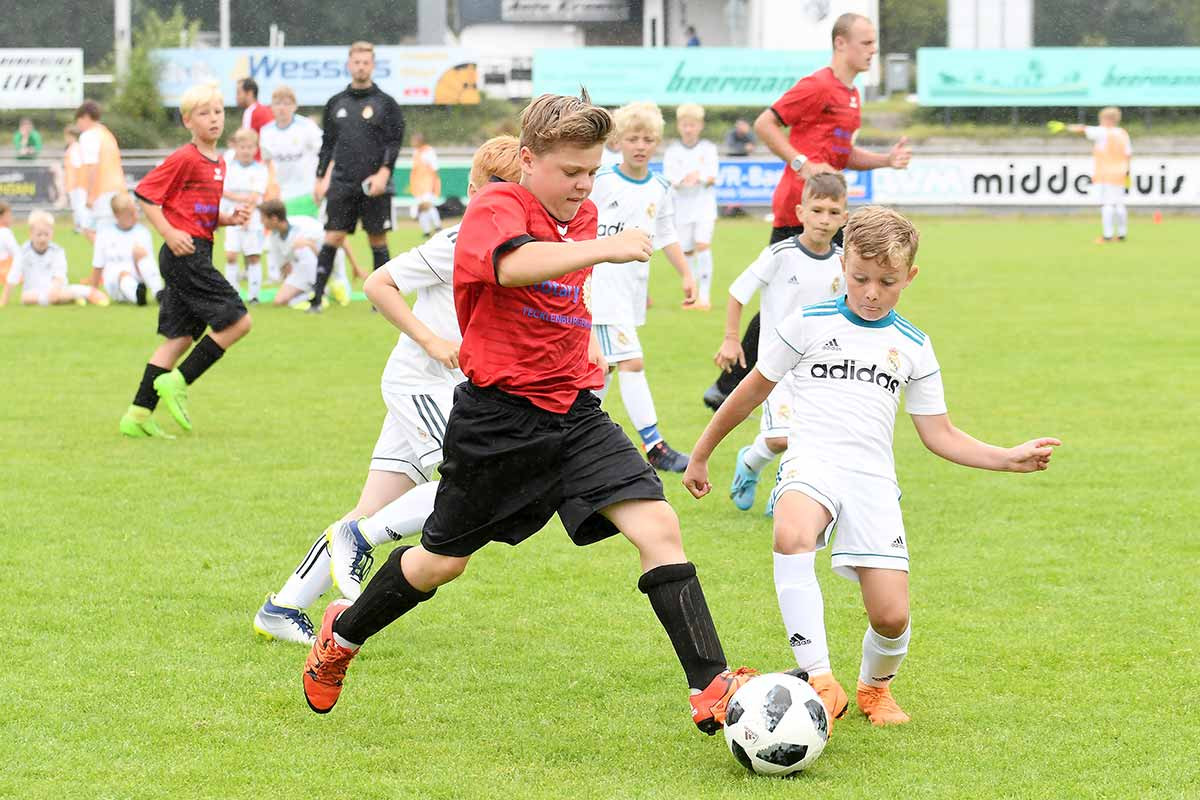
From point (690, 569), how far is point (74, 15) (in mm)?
47720

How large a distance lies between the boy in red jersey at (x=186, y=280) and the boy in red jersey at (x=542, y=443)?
514cm

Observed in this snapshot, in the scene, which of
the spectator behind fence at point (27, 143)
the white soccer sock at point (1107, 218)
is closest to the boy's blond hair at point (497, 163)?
the white soccer sock at point (1107, 218)

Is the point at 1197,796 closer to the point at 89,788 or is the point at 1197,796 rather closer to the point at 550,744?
the point at 550,744

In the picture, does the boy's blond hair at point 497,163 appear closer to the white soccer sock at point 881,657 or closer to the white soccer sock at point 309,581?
the white soccer sock at point 309,581

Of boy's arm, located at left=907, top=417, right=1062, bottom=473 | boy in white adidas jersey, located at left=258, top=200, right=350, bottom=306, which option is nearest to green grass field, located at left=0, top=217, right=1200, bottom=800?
boy's arm, located at left=907, top=417, right=1062, bottom=473

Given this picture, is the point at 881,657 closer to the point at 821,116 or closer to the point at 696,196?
the point at 821,116

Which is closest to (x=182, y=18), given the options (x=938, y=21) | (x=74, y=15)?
(x=74, y=15)

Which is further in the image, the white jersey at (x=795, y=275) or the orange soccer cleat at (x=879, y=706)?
the white jersey at (x=795, y=275)

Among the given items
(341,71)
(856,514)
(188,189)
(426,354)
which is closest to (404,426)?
(426,354)

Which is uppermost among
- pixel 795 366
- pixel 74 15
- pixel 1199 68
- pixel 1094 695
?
pixel 74 15

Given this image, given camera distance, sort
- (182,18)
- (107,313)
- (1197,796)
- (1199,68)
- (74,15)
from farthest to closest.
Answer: (74,15) < (182,18) < (1199,68) < (107,313) < (1197,796)

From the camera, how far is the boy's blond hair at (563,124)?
153 inches

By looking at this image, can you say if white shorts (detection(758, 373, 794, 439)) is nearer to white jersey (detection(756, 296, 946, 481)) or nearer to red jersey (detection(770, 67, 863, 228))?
white jersey (detection(756, 296, 946, 481))

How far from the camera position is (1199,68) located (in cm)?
3862
